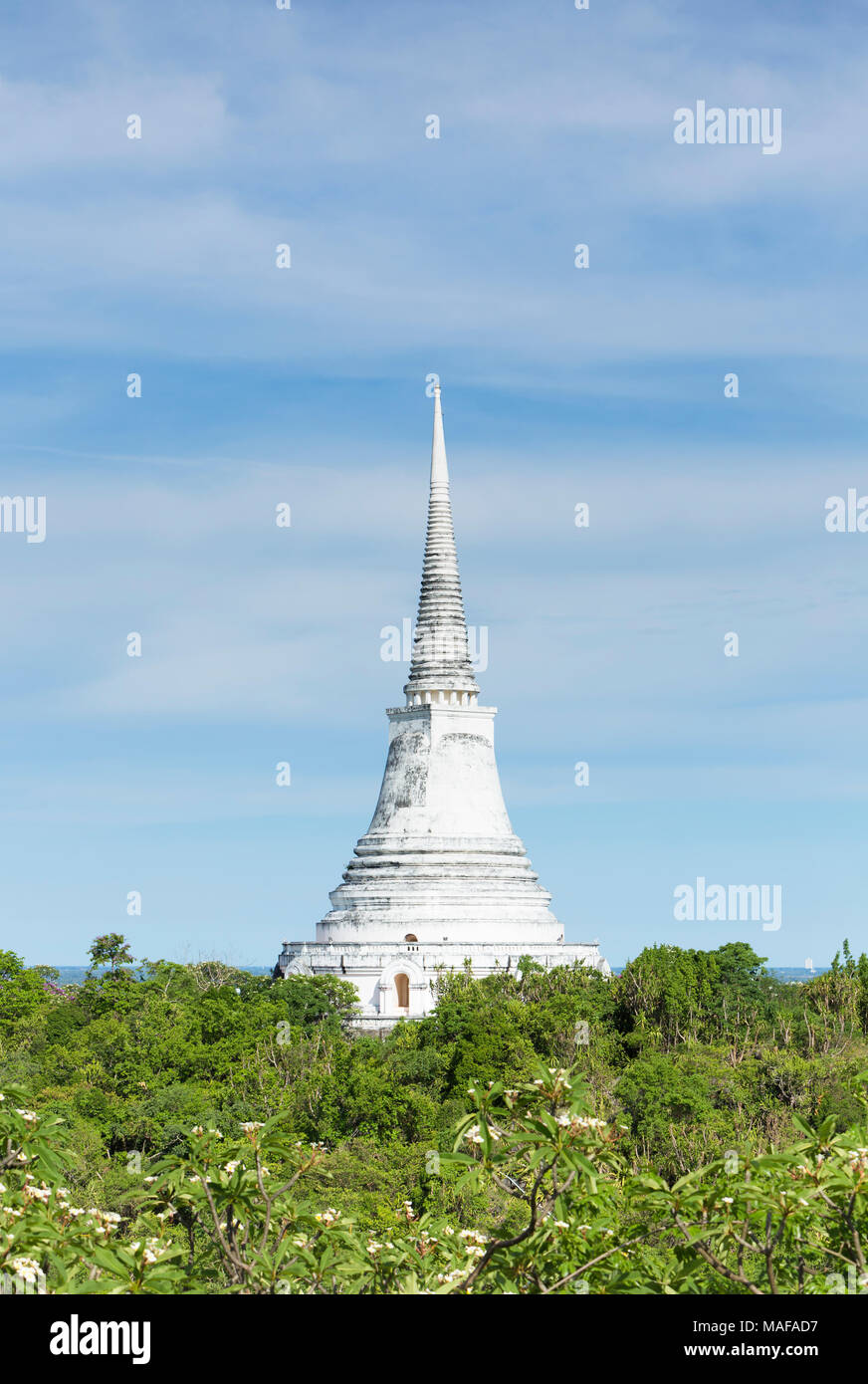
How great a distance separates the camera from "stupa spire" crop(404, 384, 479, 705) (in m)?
80.6

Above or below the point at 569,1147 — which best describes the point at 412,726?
above

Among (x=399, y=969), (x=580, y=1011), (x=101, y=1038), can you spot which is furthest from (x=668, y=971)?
(x=101, y=1038)

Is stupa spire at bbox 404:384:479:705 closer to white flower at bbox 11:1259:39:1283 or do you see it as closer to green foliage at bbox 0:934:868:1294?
green foliage at bbox 0:934:868:1294

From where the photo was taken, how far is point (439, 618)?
81125mm

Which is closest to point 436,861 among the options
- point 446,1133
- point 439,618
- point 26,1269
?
point 439,618

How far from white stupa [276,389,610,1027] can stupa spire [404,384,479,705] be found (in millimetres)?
48

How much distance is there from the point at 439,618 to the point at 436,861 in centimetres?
1172

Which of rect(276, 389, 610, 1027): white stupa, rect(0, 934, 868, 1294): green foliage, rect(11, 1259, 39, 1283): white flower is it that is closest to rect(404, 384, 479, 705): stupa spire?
rect(276, 389, 610, 1027): white stupa

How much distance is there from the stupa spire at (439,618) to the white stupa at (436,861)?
0.16 ft

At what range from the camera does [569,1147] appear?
44.5 feet
